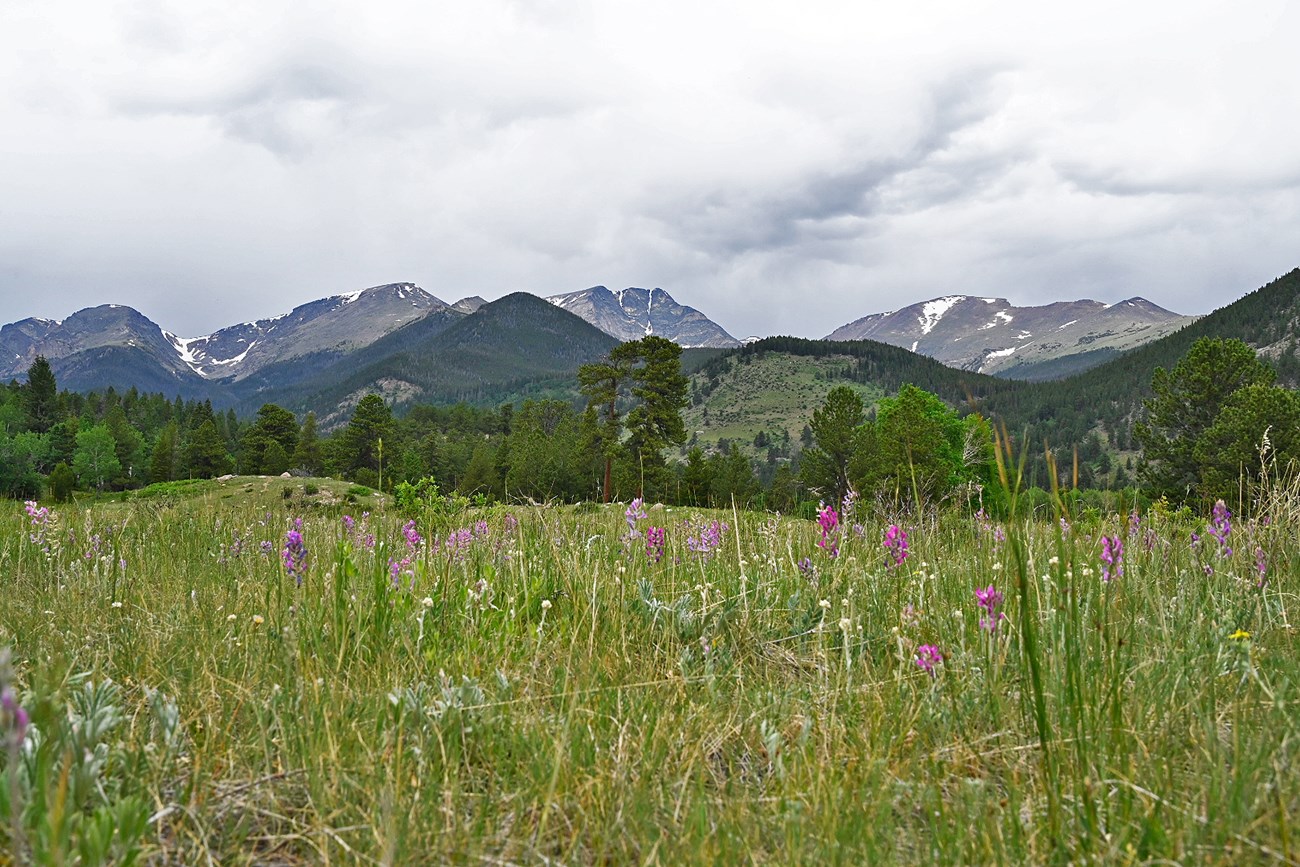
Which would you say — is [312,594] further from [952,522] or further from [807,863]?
[952,522]

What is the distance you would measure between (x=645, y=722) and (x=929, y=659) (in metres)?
1.11

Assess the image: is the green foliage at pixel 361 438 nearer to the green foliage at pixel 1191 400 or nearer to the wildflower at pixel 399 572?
the green foliage at pixel 1191 400

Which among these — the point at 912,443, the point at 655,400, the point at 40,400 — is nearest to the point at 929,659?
the point at 912,443

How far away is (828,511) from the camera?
13.6ft

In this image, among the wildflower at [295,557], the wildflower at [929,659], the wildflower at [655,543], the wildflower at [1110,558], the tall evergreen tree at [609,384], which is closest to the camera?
the wildflower at [929,659]

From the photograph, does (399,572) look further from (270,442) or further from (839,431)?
(270,442)

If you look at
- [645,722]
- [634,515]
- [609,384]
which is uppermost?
[609,384]

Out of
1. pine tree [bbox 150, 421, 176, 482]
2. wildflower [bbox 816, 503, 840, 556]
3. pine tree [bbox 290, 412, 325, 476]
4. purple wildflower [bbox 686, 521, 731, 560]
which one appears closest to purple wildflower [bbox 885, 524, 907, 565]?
wildflower [bbox 816, 503, 840, 556]

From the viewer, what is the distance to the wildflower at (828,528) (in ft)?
13.7

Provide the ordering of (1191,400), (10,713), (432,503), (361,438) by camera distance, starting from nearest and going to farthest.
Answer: (10,713)
(432,503)
(1191,400)
(361,438)

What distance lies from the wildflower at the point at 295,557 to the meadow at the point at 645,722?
0.03m

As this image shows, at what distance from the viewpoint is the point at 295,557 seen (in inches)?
155

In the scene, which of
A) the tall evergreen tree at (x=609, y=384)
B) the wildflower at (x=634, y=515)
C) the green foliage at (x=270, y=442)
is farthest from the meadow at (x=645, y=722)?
the green foliage at (x=270, y=442)

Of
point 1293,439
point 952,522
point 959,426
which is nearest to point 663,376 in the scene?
point 959,426
